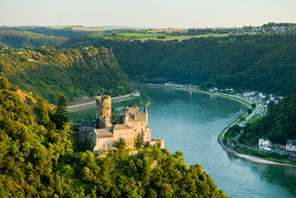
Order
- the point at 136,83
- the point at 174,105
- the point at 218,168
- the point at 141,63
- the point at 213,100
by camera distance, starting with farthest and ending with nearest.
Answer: the point at 141,63 → the point at 136,83 → the point at 213,100 → the point at 174,105 → the point at 218,168

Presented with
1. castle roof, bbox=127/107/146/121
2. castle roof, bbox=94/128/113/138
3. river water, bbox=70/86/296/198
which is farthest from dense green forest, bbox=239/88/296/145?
castle roof, bbox=94/128/113/138

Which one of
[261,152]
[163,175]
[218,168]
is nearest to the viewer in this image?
[163,175]

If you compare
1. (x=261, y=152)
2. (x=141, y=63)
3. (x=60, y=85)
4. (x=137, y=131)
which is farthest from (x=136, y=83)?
(x=137, y=131)

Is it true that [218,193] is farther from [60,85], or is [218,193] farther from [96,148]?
[60,85]

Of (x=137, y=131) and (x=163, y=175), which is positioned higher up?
(x=137, y=131)

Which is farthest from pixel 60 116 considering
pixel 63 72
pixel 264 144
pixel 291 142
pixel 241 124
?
pixel 63 72

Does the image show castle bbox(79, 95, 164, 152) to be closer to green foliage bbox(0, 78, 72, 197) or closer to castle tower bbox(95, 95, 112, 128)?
castle tower bbox(95, 95, 112, 128)

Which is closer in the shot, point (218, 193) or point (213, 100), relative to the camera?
point (218, 193)
